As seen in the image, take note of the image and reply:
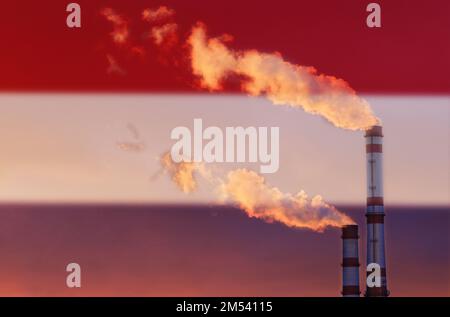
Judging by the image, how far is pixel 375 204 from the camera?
1301 centimetres

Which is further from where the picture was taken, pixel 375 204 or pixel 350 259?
pixel 350 259

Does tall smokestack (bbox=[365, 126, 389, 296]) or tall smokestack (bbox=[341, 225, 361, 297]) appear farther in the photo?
tall smokestack (bbox=[341, 225, 361, 297])

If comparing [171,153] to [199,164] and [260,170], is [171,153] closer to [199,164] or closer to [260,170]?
[199,164]

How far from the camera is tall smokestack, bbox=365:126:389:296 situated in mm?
10297

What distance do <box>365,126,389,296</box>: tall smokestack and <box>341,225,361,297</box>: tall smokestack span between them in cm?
29

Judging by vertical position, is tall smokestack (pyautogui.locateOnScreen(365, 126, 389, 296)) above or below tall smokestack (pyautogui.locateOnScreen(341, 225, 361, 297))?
above

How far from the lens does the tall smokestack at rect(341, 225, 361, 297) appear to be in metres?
11.3

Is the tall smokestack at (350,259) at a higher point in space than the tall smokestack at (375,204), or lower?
lower

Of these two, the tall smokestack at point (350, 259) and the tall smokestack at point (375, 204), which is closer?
the tall smokestack at point (375, 204)

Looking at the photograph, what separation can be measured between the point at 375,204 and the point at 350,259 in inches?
47.2

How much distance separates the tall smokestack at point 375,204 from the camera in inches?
Answer: 405

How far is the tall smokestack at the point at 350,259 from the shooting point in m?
11.3

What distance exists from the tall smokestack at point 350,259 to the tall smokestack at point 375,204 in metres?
0.29
